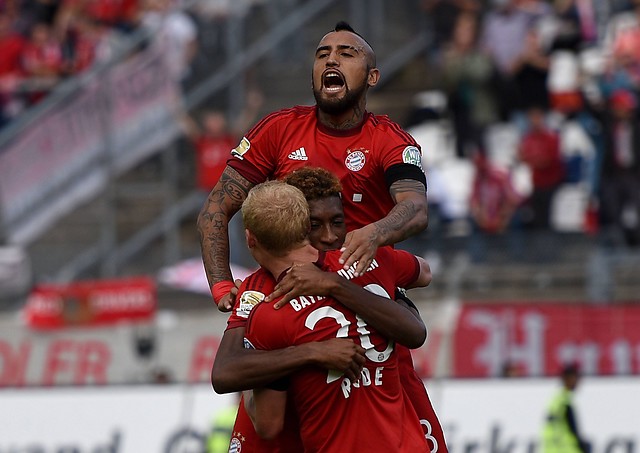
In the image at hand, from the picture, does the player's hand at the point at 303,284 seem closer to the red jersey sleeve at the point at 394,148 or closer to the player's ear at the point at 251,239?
the player's ear at the point at 251,239

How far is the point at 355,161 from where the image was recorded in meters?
6.11

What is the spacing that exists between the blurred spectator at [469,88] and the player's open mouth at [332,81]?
29.8ft

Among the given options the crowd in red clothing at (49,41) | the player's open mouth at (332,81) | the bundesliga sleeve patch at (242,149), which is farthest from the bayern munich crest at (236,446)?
the crowd in red clothing at (49,41)

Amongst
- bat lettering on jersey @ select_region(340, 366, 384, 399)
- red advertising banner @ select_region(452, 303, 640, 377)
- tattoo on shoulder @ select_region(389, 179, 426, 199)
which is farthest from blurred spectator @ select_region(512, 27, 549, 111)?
bat lettering on jersey @ select_region(340, 366, 384, 399)

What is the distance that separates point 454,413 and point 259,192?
7478mm

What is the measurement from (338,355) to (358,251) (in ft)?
1.34

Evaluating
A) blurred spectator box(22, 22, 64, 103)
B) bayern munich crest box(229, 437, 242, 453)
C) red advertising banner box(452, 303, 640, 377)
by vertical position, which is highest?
blurred spectator box(22, 22, 64, 103)

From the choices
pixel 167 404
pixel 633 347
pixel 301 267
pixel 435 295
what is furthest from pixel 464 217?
pixel 301 267

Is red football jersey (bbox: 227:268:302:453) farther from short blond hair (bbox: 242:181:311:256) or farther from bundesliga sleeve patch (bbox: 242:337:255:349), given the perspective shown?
short blond hair (bbox: 242:181:311:256)

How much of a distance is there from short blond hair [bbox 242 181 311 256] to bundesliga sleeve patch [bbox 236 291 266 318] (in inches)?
8.9

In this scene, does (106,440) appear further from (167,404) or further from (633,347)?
(633,347)

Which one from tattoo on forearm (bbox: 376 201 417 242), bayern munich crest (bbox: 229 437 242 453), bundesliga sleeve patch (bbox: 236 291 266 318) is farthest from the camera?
bayern munich crest (bbox: 229 437 242 453)

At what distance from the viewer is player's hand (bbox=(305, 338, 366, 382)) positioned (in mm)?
5148

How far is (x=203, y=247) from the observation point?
20.5 ft
